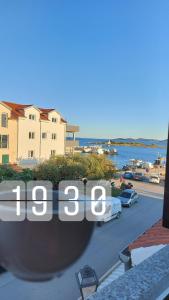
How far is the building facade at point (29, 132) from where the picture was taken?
6645 millimetres

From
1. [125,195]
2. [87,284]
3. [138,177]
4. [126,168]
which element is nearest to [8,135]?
[125,195]

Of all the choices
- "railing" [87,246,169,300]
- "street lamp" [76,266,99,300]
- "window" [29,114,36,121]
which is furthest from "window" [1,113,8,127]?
"railing" [87,246,169,300]

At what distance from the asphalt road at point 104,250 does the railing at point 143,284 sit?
46 cm

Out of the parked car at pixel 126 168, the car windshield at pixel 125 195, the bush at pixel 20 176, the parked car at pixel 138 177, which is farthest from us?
the parked car at pixel 126 168

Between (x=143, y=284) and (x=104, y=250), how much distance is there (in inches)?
123

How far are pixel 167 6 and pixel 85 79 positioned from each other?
68.4 inches

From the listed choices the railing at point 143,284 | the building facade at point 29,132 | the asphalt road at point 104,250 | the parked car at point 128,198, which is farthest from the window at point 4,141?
the railing at point 143,284

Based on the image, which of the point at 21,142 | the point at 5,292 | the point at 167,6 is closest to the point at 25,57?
the point at 167,6

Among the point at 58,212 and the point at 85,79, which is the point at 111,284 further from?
the point at 85,79

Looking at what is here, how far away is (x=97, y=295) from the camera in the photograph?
24cm

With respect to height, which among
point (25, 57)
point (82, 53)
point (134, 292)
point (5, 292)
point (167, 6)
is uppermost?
point (82, 53)

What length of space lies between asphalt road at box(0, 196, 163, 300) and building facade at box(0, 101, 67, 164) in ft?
7.58

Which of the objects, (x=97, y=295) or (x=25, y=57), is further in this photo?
(x=25, y=57)

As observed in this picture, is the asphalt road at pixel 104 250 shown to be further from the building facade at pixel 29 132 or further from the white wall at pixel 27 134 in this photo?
the white wall at pixel 27 134
